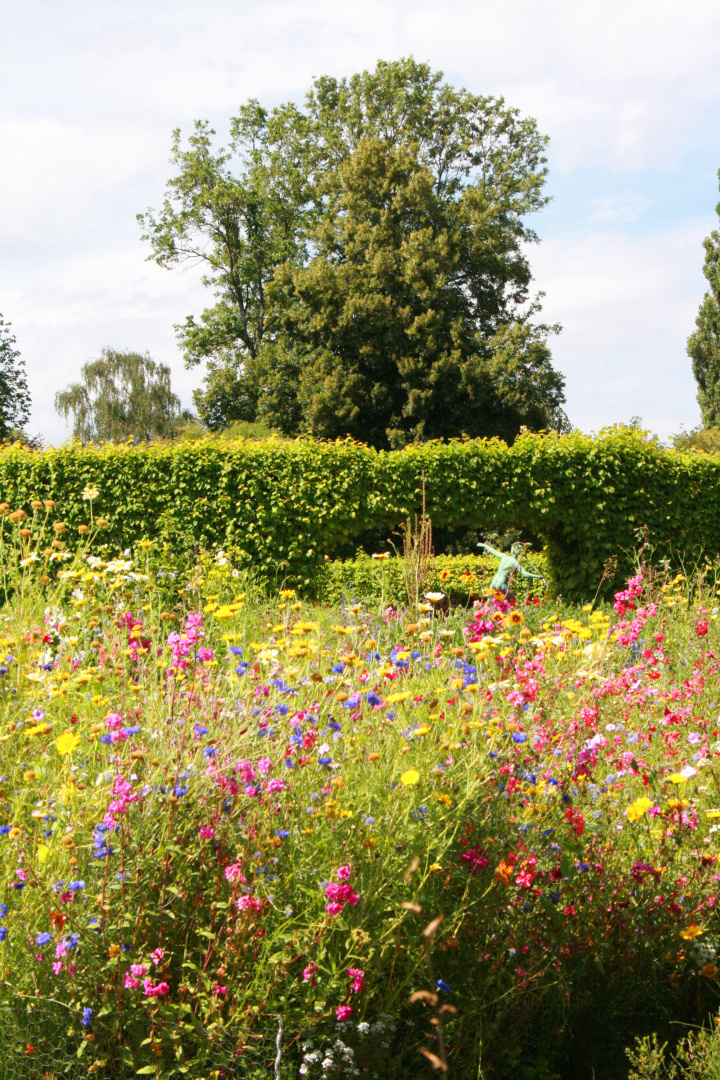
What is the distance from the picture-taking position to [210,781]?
2.22 meters

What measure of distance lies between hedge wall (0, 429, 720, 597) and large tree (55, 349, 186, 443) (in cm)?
2504

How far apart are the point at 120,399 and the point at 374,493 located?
2664cm

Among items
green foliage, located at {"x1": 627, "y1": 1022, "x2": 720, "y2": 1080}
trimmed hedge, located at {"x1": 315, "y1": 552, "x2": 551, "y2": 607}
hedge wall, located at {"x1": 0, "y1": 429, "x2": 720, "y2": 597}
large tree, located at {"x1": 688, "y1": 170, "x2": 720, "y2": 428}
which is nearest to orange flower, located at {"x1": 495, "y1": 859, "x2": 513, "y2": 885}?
green foliage, located at {"x1": 627, "y1": 1022, "x2": 720, "y2": 1080}

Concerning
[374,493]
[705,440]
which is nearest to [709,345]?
[705,440]

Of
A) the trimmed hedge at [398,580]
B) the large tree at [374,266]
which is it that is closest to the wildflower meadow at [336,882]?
the trimmed hedge at [398,580]

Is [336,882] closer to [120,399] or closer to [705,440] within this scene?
[705,440]

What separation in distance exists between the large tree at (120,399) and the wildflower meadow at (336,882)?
3252cm

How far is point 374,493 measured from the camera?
10594 millimetres

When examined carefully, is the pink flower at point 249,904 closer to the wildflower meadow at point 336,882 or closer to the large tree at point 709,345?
the wildflower meadow at point 336,882

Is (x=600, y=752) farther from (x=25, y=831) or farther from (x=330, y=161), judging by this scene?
(x=330, y=161)

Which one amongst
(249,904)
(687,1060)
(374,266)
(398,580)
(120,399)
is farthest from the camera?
(120,399)

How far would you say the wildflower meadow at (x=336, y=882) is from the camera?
199 cm

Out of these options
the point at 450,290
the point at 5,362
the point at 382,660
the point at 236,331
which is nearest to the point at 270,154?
the point at 236,331

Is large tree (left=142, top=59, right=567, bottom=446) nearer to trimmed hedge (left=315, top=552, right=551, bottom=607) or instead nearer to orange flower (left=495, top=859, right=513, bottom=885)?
trimmed hedge (left=315, top=552, right=551, bottom=607)
